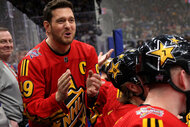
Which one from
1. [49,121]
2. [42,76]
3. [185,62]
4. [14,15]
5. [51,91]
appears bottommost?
[49,121]

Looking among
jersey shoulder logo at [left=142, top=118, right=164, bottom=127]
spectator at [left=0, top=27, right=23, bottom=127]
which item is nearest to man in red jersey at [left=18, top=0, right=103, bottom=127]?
spectator at [left=0, top=27, right=23, bottom=127]

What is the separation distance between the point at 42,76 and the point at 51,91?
164 millimetres

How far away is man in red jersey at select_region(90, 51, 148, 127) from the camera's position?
67.4 inches

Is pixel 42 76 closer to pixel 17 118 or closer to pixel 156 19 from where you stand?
pixel 17 118

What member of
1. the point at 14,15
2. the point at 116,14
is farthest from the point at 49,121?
the point at 116,14

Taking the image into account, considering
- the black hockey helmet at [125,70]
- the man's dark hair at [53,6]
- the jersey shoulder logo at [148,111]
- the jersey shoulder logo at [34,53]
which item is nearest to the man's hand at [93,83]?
the black hockey helmet at [125,70]

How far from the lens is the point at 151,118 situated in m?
0.90

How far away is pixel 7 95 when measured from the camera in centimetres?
239

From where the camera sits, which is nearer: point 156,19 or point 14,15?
point 14,15

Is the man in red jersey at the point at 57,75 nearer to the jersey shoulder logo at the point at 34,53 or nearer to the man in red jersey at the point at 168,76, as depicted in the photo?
the jersey shoulder logo at the point at 34,53

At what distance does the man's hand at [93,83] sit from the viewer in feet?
5.76

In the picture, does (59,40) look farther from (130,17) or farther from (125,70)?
(130,17)

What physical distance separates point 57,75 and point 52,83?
0.26 feet

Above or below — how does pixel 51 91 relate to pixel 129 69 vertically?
Answer: below
